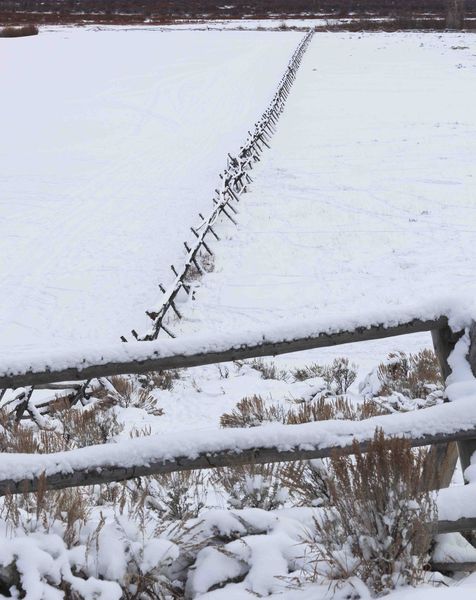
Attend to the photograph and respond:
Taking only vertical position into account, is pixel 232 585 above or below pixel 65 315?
above

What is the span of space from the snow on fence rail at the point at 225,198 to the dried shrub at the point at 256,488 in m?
3.41

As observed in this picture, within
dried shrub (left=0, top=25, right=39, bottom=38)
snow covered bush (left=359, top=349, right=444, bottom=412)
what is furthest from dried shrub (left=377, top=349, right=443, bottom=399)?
dried shrub (left=0, top=25, right=39, bottom=38)

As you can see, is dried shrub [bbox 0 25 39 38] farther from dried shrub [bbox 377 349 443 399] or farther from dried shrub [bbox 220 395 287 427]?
dried shrub [bbox 220 395 287 427]

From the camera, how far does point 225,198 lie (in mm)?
12625

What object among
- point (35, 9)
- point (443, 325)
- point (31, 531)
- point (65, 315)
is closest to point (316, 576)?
point (31, 531)

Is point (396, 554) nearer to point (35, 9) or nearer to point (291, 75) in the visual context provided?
point (291, 75)

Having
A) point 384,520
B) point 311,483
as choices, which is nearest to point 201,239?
point 311,483

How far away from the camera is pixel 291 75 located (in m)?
26.9

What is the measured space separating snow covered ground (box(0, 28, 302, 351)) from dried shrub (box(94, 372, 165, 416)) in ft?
6.01

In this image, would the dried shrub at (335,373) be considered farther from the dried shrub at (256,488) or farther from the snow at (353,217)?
the dried shrub at (256,488)

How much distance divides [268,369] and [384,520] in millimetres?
4743

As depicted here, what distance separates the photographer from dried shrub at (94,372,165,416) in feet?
19.1

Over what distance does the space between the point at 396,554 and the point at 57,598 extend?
3.45ft

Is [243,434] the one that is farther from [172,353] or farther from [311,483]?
[311,483]
